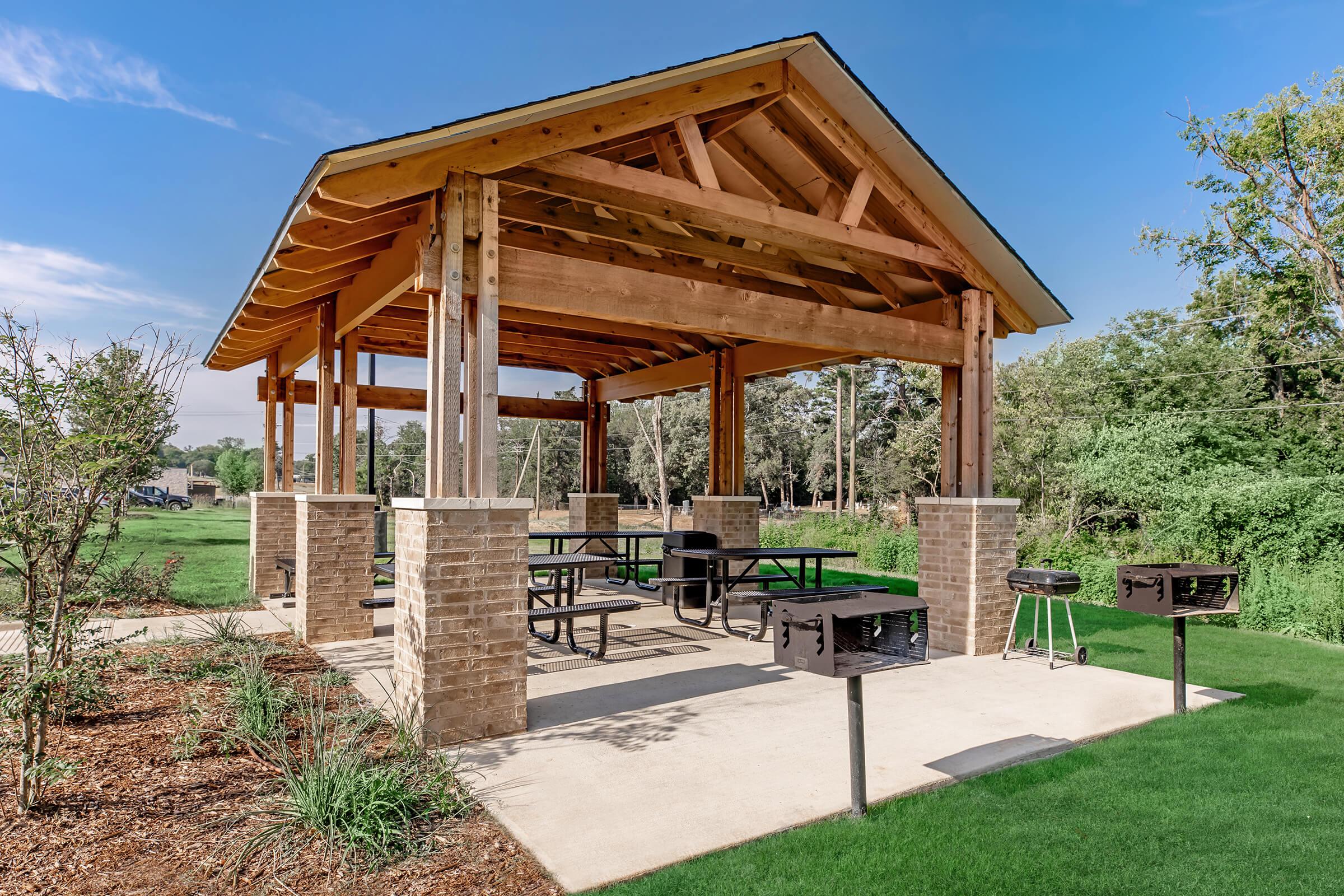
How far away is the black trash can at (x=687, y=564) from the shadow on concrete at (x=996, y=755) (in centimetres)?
396

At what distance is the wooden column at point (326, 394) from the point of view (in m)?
6.78

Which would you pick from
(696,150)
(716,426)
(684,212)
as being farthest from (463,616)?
(716,426)

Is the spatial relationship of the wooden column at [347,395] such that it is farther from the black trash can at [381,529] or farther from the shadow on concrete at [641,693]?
the black trash can at [381,529]

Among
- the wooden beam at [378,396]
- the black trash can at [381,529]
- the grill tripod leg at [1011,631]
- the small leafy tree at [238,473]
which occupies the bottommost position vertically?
the grill tripod leg at [1011,631]

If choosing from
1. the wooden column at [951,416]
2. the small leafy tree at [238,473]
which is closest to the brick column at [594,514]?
the wooden column at [951,416]

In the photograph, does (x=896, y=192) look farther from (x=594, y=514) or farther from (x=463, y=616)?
(x=594, y=514)

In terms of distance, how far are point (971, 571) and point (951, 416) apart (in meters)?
1.47

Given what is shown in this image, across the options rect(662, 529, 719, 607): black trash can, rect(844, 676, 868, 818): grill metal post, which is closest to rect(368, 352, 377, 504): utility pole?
rect(662, 529, 719, 607): black trash can

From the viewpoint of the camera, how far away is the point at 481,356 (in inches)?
167

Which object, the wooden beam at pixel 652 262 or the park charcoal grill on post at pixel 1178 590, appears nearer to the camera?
the park charcoal grill on post at pixel 1178 590

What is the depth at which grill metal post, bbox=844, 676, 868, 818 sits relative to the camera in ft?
10.4

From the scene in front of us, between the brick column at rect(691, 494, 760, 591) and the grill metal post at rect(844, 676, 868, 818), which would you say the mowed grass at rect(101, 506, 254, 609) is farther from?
the brick column at rect(691, 494, 760, 591)

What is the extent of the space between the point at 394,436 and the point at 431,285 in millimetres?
41145

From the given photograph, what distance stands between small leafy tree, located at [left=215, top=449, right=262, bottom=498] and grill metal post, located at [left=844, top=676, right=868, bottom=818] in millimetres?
36972
